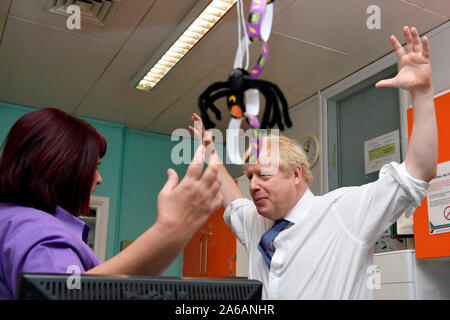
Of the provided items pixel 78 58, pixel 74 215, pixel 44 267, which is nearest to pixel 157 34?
pixel 78 58

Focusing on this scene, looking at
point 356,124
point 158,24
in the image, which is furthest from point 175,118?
point 356,124

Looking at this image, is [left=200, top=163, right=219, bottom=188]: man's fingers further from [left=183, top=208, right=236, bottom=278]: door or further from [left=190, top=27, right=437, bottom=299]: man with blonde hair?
[left=183, top=208, right=236, bottom=278]: door

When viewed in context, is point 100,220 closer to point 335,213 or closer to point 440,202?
point 440,202

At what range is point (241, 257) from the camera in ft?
13.5

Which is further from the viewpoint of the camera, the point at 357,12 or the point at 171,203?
the point at 357,12

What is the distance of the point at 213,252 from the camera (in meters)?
→ 4.43

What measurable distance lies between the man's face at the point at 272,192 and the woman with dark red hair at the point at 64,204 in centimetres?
77

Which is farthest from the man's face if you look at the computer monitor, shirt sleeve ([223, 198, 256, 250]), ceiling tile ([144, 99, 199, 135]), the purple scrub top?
ceiling tile ([144, 99, 199, 135])

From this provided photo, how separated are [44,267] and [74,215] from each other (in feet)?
0.73

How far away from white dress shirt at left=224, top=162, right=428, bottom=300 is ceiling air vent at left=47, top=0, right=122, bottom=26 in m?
1.91

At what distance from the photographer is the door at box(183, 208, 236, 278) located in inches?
164

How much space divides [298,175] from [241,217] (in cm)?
27

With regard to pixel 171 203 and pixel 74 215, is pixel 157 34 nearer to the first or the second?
pixel 74 215

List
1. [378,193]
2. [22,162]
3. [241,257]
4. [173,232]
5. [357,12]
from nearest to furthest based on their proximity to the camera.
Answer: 1. [173,232]
2. [22,162]
3. [378,193]
4. [357,12]
5. [241,257]
